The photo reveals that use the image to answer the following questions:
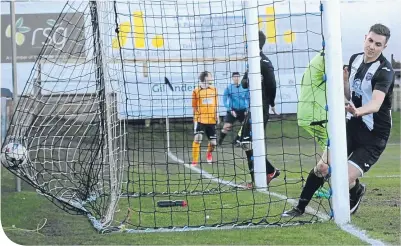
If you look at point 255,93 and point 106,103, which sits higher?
point 255,93

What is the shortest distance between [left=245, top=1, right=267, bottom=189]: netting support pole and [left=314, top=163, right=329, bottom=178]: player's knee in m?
2.36

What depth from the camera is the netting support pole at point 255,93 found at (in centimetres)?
951

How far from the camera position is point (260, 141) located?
9578 millimetres

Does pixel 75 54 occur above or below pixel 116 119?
above

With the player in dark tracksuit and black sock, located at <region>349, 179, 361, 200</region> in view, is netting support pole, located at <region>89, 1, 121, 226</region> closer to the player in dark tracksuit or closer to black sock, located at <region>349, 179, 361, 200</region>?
black sock, located at <region>349, 179, 361, 200</region>

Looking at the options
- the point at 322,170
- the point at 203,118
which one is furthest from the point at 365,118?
the point at 203,118

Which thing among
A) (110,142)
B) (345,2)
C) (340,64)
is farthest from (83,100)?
(345,2)

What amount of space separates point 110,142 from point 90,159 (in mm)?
349

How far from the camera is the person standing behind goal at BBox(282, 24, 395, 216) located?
697 centimetres

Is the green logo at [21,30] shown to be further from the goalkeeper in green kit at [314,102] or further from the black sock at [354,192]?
the black sock at [354,192]

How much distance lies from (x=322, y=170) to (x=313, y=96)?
1177 mm

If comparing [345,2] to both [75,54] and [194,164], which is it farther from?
[75,54]

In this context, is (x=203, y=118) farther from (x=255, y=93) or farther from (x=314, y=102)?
(x=314, y=102)

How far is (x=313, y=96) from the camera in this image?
26.1 feet
